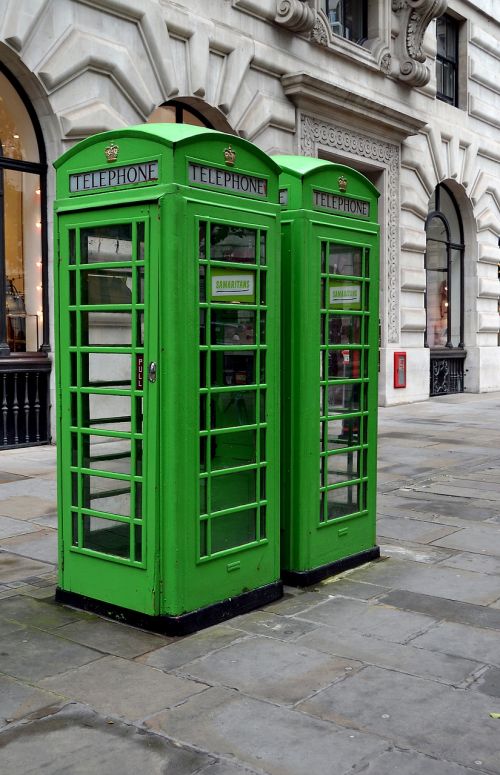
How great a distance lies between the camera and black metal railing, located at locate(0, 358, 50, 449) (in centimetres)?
1042

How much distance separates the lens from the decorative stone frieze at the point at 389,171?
50.1ft

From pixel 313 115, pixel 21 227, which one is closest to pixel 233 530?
pixel 21 227

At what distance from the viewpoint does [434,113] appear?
1823 centimetres

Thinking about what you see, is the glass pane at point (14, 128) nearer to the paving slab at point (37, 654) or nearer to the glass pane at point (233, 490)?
the glass pane at point (233, 490)

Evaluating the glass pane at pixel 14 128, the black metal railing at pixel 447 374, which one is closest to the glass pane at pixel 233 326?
the glass pane at pixel 14 128

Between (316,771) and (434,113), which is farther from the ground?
(434,113)

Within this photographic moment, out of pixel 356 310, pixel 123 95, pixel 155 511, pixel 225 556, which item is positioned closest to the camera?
pixel 155 511

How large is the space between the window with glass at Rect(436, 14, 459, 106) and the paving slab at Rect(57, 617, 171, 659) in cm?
1681

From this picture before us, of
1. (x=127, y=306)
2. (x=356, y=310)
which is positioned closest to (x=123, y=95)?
(x=356, y=310)

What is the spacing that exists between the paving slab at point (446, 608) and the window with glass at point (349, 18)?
41.5 feet

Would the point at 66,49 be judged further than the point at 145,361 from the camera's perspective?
Yes

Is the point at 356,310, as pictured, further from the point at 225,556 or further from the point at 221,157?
the point at 225,556

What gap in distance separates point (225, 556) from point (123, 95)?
8191 mm

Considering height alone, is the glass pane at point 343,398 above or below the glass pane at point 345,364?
below
